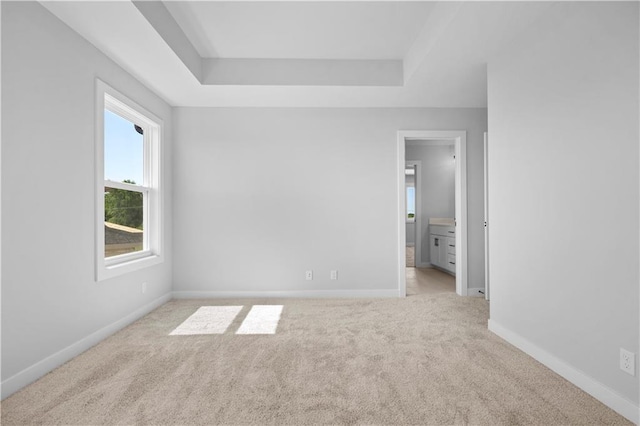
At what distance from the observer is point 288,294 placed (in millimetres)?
4043

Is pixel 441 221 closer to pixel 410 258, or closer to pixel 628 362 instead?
pixel 410 258

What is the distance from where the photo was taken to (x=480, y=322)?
306 centimetres

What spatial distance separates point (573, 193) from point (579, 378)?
1.12 meters

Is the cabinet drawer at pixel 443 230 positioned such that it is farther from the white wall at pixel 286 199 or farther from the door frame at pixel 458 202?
the white wall at pixel 286 199

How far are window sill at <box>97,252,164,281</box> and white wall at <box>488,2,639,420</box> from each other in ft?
11.1

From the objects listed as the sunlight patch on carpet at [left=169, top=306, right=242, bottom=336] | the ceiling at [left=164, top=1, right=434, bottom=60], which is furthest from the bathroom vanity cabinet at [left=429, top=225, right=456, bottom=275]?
the sunlight patch on carpet at [left=169, top=306, right=242, bottom=336]

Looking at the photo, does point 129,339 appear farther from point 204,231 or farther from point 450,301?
point 450,301

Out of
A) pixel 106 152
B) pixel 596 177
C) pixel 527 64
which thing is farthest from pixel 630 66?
pixel 106 152

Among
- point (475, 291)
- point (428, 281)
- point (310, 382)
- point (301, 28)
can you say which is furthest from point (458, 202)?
point (310, 382)

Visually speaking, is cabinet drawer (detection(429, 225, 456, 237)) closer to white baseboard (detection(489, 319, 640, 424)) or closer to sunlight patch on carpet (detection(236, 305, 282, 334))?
white baseboard (detection(489, 319, 640, 424))

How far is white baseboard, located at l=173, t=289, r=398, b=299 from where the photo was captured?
402 centimetres

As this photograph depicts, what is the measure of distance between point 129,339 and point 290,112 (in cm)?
300

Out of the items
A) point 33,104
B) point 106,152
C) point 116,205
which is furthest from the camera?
point 116,205

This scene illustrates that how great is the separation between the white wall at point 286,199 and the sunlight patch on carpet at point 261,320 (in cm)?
54
